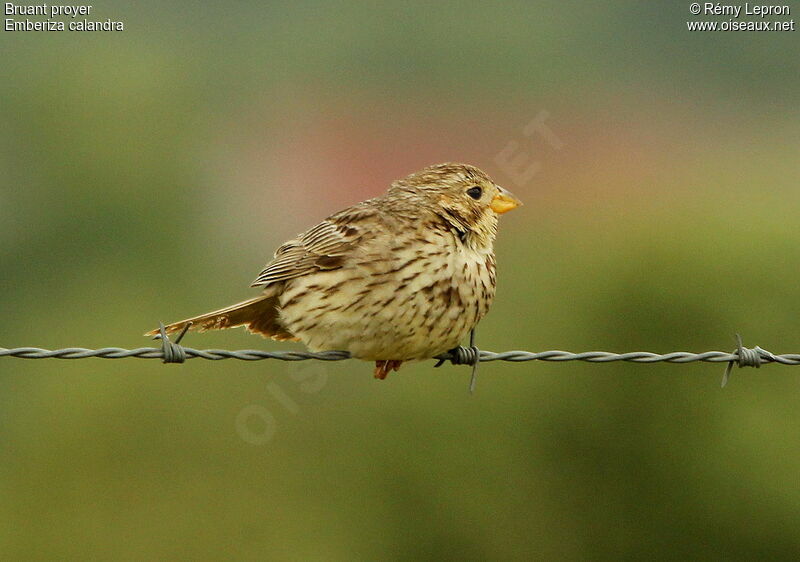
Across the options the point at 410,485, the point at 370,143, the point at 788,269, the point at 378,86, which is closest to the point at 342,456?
the point at 410,485

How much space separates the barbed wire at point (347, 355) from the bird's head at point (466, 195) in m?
0.82

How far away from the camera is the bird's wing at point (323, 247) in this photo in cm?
895

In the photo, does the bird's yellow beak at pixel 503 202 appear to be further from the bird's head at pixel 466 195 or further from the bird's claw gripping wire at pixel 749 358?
the bird's claw gripping wire at pixel 749 358

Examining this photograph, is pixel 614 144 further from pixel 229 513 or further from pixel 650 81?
pixel 229 513

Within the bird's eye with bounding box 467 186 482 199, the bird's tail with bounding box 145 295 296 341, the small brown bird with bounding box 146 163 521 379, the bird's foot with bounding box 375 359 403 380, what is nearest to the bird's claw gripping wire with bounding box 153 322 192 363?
the small brown bird with bounding box 146 163 521 379

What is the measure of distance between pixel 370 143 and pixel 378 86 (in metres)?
23.9

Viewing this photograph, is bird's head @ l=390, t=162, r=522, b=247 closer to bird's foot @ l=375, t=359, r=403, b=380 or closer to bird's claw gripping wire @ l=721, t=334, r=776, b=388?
bird's foot @ l=375, t=359, r=403, b=380

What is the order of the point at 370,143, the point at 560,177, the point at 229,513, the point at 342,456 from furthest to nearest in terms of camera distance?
the point at 560,177
the point at 370,143
the point at 342,456
the point at 229,513

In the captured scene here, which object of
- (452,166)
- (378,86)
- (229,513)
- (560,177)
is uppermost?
(378,86)

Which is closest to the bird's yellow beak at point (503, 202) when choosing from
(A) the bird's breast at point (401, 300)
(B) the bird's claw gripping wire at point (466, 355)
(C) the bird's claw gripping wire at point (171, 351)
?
(A) the bird's breast at point (401, 300)

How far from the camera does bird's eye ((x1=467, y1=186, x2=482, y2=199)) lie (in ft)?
30.7

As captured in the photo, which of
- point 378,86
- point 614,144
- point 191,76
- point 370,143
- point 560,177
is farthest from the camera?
point 191,76

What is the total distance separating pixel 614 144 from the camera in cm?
6481

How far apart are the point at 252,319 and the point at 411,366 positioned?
9963 millimetres
